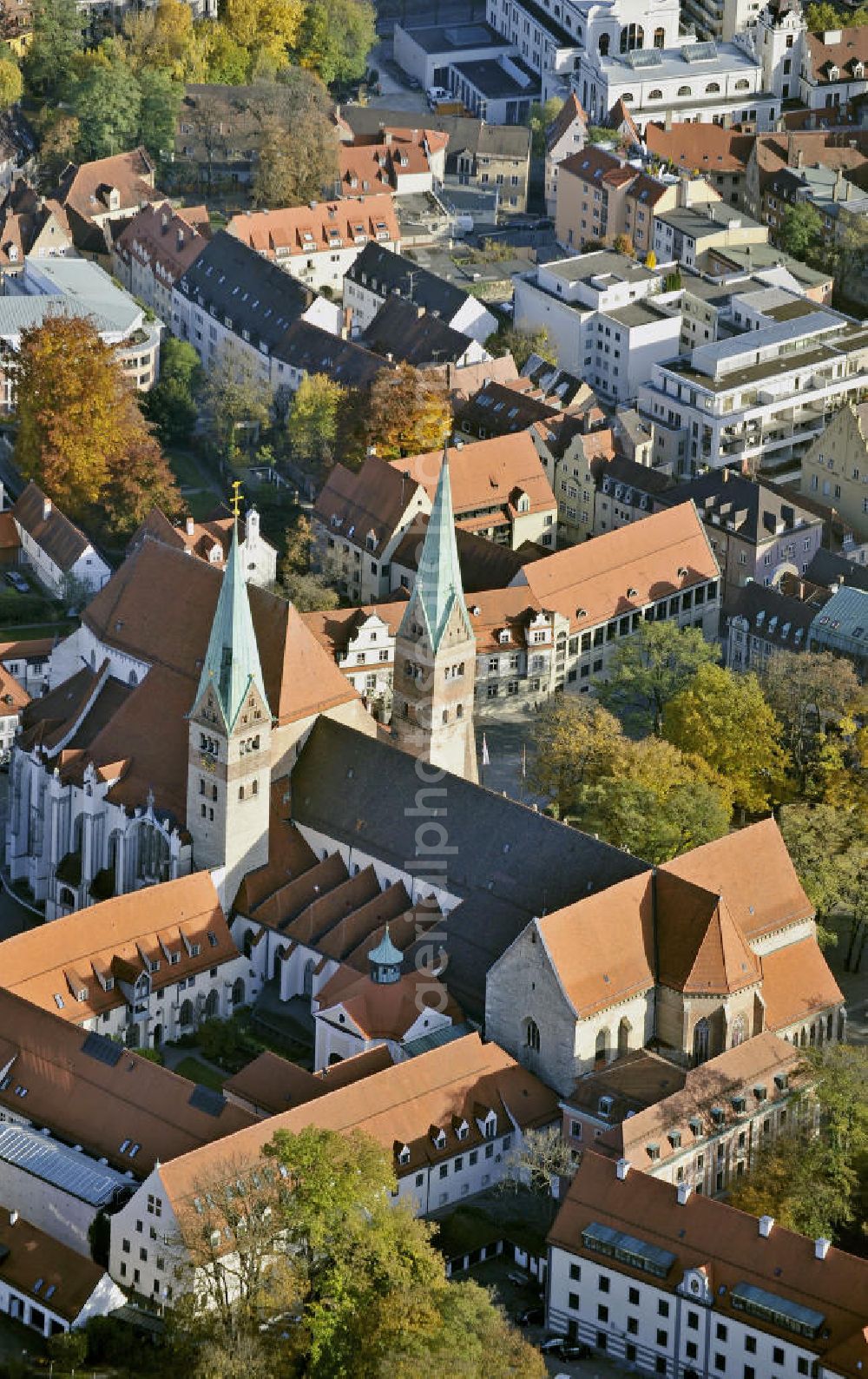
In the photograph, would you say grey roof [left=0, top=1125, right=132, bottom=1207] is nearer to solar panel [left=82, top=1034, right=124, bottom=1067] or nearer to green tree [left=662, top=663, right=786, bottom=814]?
solar panel [left=82, top=1034, right=124, bottom=1067]

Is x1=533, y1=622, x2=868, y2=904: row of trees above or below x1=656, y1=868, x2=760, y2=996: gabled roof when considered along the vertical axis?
below

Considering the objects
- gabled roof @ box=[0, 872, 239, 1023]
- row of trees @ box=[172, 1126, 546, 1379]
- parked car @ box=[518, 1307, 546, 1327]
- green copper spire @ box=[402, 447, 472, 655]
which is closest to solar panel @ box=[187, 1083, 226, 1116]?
row of trees @ box=[172, 1126, 546, 1379]

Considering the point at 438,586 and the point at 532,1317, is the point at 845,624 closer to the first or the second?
the point at 438,586

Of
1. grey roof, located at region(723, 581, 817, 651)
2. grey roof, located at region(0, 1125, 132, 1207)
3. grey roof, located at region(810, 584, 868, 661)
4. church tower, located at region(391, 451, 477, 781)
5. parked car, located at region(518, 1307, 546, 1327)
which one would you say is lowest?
grey roof, located at region(723, 581, 817, 651)

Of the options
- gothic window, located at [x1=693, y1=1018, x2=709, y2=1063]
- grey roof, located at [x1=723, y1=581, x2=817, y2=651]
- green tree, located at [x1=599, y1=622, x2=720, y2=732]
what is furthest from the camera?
grey roof, located at [x1=723, y1=581, x2=817, y2=651]

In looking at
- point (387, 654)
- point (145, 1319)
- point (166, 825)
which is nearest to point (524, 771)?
point (387, 654)

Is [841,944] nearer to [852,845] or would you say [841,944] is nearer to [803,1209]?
[852,845]

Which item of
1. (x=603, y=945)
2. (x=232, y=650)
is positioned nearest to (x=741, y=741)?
(x=603, y=945)
